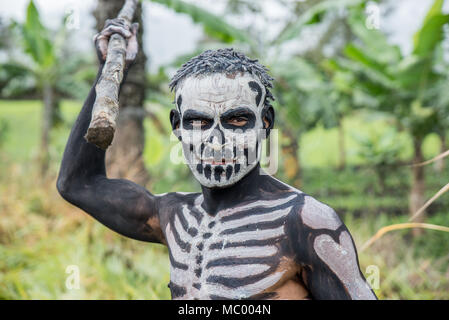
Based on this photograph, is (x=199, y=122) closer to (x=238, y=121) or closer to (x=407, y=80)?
(x=238, y=121)

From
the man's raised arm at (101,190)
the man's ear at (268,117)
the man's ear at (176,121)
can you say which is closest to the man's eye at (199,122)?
the man's ear at (176,121)

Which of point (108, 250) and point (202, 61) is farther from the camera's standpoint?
point (108, 250)

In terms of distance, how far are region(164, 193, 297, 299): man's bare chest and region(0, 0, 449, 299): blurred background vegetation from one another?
1500mm

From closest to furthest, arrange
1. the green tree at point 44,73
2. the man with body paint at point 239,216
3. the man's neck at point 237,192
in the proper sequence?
the man with body paint at point 239,216 → the man's neck at point 237,192 → the green tree at point 44,73

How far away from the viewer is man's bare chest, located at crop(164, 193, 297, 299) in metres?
1.78

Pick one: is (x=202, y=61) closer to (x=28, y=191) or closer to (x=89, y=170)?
(x=89, y=170)

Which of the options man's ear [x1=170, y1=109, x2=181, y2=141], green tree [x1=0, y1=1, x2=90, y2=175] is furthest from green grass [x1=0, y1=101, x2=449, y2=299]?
green tree [x1=0, y1=1, x2=90, y2=175]

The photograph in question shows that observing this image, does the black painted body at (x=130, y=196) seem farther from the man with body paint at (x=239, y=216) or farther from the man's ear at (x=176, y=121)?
the man's ear at (x=176, y=121)

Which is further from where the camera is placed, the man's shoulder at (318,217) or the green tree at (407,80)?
the green tree at (407,80)

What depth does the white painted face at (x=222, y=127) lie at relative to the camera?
72.8 inches

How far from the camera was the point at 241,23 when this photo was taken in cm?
1141

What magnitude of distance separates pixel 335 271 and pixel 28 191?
22.1 ft

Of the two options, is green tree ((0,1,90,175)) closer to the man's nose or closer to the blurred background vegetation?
the blurred background vegetation

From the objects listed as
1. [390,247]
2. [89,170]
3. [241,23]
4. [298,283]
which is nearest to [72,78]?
[241,23]
